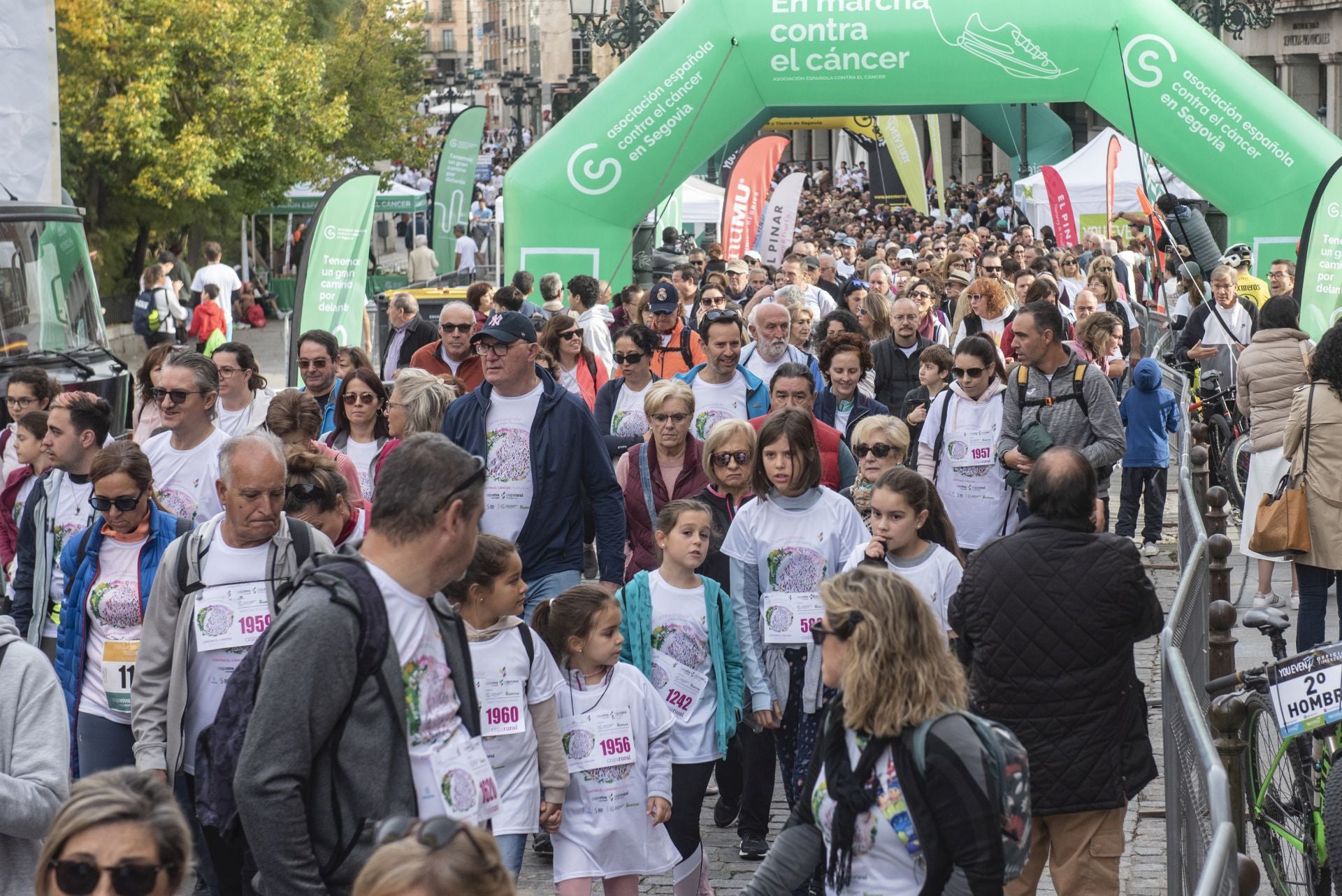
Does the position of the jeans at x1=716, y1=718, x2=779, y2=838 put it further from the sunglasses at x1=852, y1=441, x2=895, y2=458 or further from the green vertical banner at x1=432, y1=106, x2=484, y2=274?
the green vertical banner at x1=432, y1=106, x2=484, y2=274

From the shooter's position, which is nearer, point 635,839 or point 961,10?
point 635,839

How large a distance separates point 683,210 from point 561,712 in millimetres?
29382

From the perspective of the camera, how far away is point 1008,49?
1427 centimetres

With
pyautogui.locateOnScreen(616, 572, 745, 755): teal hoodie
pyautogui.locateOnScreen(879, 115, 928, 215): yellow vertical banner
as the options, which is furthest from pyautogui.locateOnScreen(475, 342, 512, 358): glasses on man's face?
pyautogui.locateOnScreen(879, 115, 928, 215): yellow vertical banner

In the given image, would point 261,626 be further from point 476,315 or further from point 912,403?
point 476,315

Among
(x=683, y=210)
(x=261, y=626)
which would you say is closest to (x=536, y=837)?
(x=261, y=626)

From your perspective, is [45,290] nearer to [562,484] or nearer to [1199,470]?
[562,484]

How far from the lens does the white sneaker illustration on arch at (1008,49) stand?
14227 millimetres

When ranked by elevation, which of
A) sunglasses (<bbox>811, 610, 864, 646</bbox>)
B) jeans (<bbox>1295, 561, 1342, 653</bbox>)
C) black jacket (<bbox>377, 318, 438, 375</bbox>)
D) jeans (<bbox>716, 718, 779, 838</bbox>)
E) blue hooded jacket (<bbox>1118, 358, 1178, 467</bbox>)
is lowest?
jeans (<bbox>716, 718, 779, 838</bbox>)

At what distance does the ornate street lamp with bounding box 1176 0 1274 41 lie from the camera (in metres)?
21.6

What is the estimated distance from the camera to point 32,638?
6094mm

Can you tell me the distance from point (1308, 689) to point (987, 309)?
265 inches

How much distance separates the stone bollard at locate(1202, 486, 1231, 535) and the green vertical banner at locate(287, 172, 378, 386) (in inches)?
288

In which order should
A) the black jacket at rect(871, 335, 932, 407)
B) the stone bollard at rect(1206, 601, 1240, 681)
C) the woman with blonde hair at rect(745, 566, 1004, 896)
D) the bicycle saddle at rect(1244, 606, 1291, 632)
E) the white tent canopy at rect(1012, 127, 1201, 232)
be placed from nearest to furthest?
the woman with blonde hair at rect(745, 566, 1004, 896) → the bicycle saddle at rect(1244, 606, 1291, 632) → the stone bollard at rect(1206, 601, 1240, 681) → the black jacket at rect(871, 335, 932, 407) → the white tent canopy at rect(1012, 127, 1201, 232)
